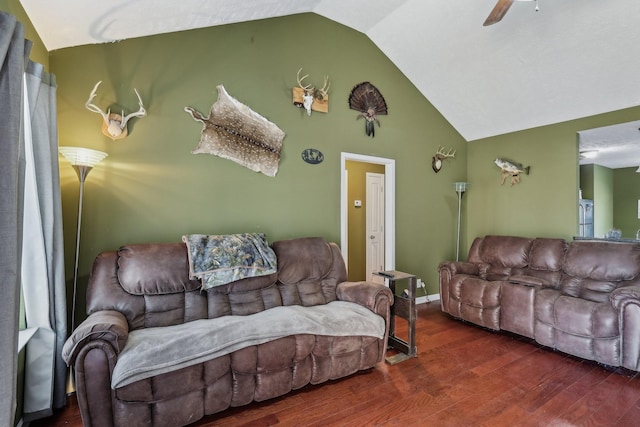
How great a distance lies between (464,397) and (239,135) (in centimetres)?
287

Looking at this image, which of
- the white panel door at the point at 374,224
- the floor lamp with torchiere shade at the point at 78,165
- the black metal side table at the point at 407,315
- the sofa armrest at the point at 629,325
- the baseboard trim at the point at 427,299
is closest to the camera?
the floor lamp with torchiere shade at the point at 78,165

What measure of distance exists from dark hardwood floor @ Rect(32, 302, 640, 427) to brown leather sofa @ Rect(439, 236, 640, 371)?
22 centimetres

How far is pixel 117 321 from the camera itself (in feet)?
5.86

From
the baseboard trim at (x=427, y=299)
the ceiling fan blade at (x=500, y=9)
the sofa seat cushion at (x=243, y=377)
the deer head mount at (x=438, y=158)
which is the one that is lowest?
the baseboard trim at (x=427, y=299)

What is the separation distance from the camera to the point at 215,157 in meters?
2.80

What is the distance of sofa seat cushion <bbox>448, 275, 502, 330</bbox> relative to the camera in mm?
3174

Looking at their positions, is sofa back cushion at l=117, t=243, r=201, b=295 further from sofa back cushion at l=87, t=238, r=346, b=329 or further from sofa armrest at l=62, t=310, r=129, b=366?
sofa armrest at l=62, t=310, r=129, b=366

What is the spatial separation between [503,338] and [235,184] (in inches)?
126

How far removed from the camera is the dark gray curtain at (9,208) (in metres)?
1.05

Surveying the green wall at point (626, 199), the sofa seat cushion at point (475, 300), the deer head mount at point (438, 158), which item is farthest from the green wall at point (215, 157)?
the green wall at point (626, 199)

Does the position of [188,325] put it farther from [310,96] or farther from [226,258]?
[310,96]

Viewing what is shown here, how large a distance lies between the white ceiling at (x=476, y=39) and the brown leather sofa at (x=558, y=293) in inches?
67.4

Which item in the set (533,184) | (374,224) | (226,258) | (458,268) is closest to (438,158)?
(533,184)

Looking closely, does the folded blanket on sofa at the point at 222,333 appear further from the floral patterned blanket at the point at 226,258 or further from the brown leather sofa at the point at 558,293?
the brown leather sofa at the point at 558,293
